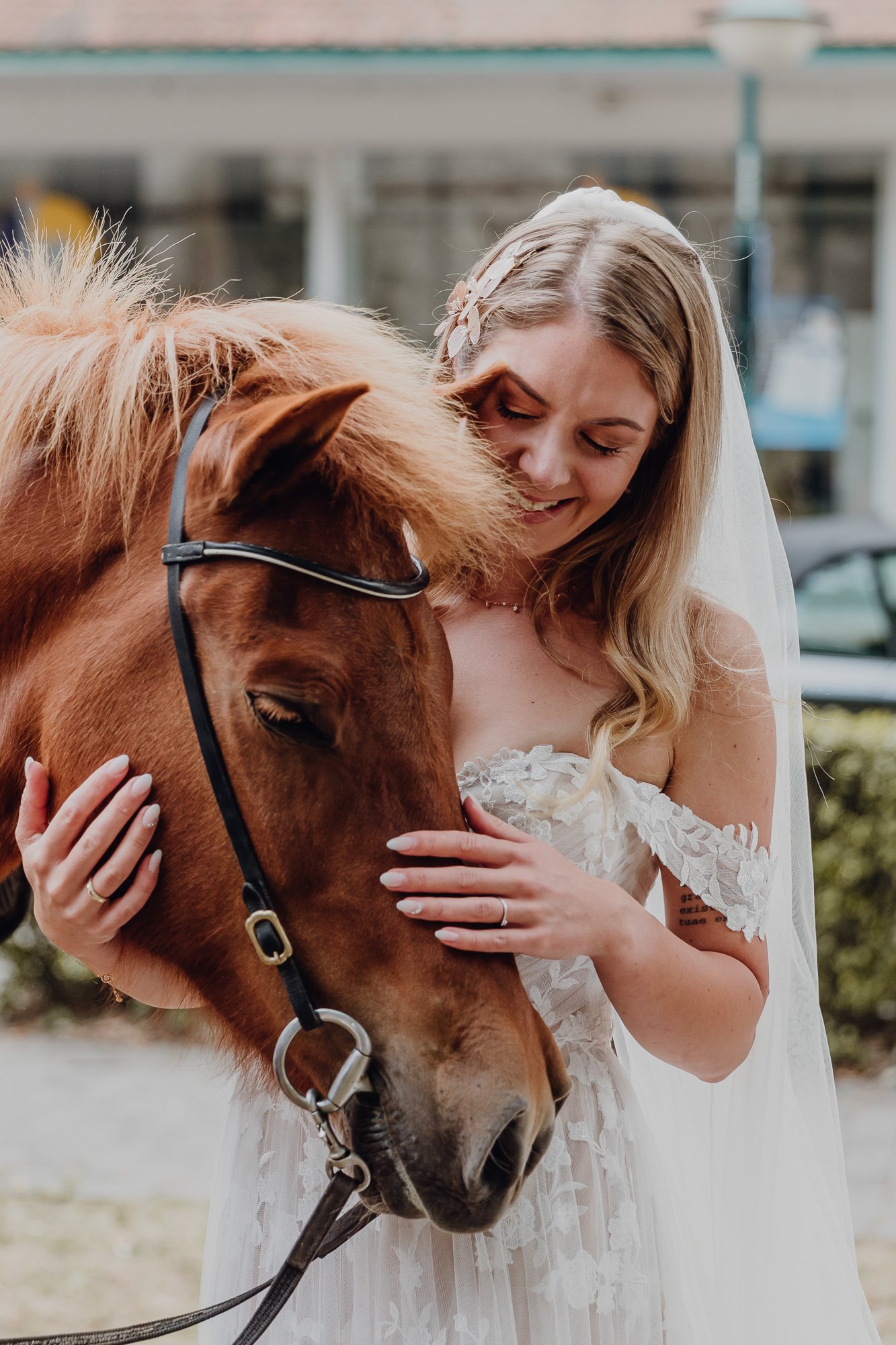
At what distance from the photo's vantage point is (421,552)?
5.10 feet

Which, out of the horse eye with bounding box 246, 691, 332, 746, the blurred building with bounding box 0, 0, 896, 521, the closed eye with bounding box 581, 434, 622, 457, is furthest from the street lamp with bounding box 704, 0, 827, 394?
the horse eye with bounding box 246, 691, 332, 746

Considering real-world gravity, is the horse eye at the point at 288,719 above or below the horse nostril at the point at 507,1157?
above

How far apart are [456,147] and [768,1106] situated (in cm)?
885

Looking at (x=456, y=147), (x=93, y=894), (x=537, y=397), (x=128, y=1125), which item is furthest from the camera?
(x=456, y=147)

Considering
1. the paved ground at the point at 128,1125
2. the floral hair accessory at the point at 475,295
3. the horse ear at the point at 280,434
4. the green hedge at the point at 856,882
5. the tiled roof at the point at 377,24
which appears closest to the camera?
the horse ear at the point at 280,434

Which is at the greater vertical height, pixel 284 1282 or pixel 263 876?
pixel 263 876

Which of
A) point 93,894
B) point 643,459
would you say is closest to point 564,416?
point 643,459

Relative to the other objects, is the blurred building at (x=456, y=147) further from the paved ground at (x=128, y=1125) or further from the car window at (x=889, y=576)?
the paved ground at (x=128, y=1125)

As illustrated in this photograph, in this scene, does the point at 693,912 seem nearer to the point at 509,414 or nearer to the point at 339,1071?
the point at 339,1071

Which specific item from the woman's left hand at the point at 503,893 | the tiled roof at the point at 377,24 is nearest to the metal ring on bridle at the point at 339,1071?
the woman's left hand at the point at 503,893

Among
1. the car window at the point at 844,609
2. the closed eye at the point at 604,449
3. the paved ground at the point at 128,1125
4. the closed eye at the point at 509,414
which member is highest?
the closed eye at the point at 509,414

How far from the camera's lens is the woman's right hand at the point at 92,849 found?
1405mm

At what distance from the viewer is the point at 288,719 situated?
53.6 inches

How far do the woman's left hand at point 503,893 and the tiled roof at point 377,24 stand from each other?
27.0 feet
